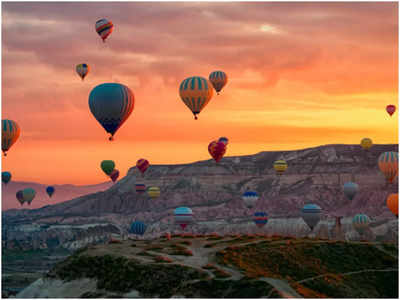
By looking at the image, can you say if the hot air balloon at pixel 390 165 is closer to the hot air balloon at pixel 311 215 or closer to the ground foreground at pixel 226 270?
the hot air balloon at pixel 311 215

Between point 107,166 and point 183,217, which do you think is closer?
point 183,217

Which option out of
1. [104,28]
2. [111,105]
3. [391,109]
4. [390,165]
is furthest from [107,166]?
[111,105]

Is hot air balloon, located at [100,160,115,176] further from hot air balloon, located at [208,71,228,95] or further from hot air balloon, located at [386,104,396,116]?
hot air balloon, located at [386,104,396,116]

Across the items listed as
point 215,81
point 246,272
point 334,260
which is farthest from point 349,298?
point 215,81

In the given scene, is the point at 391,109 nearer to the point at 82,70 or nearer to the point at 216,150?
the point at 216,150

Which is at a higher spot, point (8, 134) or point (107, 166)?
point (8, 134)

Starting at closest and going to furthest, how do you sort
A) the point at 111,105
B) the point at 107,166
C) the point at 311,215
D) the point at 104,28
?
the point at 111,105
the point at 311,215
the point at 104,28
the point at 107,166
